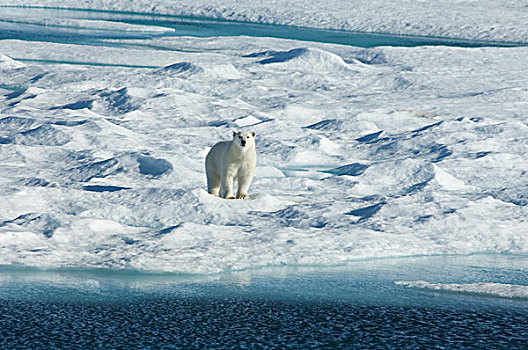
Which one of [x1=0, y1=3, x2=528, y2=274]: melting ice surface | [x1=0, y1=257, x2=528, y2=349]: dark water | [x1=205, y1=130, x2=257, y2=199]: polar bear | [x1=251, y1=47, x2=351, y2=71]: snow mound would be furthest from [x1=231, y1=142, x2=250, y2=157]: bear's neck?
[x1=251, y1=47, x2=351, y2=71]: snow mound

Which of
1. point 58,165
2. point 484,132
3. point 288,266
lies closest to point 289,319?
point 288,266

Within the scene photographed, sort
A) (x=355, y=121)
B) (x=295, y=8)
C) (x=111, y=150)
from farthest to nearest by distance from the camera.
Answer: (x=295, y=8)
(x=355, y=121)
(x=111, y=150)

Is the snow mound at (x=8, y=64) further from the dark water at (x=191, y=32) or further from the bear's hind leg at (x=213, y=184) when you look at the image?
the bear's hind leg at (x=213, y=184)

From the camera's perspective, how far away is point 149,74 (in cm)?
1301

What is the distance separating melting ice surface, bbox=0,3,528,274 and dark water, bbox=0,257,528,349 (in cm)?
28

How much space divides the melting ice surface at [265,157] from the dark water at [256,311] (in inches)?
11.0

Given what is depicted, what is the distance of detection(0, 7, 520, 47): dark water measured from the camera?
1912cm

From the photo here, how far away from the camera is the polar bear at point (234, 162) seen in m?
6.33

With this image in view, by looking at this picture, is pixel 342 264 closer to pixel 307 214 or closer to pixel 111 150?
pixel 307 214

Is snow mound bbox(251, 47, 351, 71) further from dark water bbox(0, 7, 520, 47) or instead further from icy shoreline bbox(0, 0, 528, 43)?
icy shoreline bbox(0, 0, 528, 43)

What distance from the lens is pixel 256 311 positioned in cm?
410

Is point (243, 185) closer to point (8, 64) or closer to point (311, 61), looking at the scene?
point (311, 61)

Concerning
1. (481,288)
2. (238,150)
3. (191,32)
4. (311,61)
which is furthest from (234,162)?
(191,32)

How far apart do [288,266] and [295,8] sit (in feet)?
64.1
